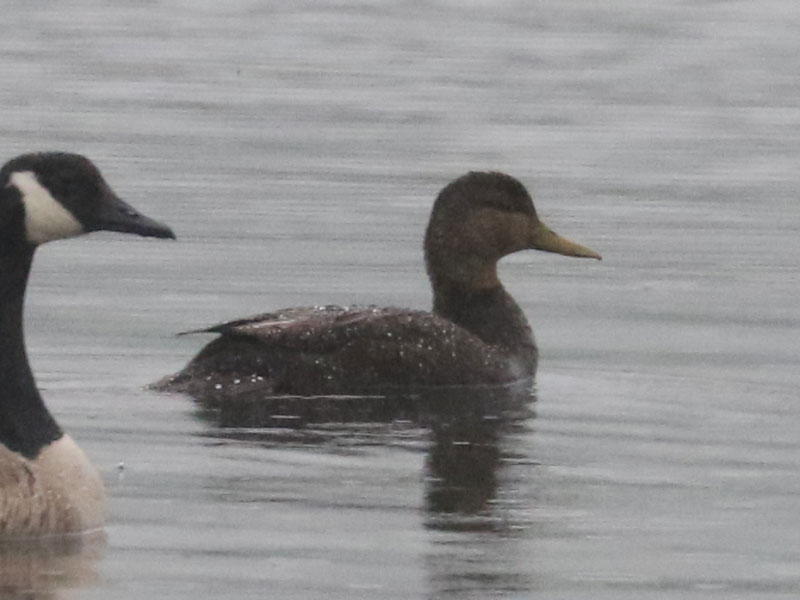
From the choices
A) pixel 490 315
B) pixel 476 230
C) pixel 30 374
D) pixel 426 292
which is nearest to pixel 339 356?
pixel 490 315

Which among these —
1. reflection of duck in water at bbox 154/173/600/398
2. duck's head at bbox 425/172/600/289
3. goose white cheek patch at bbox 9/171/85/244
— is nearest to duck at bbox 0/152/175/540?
goose white cheek patch at bbox 9/171/85/244

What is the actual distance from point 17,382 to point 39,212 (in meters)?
0.78

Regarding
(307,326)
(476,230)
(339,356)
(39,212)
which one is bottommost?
(339,356)

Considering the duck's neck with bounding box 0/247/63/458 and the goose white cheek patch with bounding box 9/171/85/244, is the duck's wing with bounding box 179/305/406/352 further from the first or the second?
the goose white cheek patch with bounding box 9/171/85/244

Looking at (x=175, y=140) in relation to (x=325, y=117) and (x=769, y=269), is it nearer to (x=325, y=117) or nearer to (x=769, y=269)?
(x=325, y=117)

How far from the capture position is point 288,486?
1198 cm

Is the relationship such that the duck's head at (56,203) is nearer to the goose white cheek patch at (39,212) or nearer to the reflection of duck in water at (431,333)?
the goose white cheek patch at (39,212)

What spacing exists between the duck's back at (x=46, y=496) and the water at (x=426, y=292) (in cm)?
16

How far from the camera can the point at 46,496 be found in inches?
428

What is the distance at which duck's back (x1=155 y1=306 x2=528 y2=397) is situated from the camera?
48.2 feet

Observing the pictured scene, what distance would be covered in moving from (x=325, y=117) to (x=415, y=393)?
12.2 meters

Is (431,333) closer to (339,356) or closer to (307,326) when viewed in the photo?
(339,356)

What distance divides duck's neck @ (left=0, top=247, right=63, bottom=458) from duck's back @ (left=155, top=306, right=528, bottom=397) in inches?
130

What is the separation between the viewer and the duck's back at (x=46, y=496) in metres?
10.8
